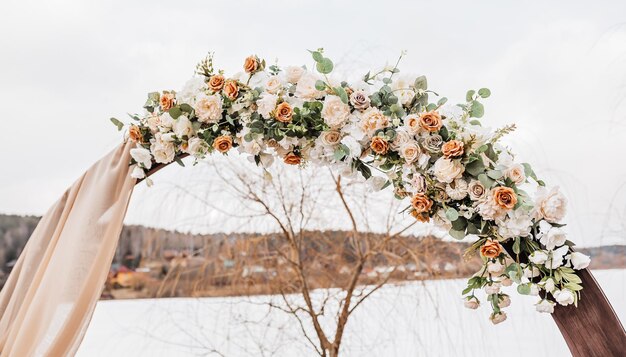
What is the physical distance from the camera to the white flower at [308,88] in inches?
70.3

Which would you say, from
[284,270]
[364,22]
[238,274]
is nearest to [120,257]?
[238,274]

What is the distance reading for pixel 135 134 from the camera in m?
1.99

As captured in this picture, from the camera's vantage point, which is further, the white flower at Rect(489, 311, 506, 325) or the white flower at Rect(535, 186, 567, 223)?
the white flower at Rect(489, 311, 506, 325)

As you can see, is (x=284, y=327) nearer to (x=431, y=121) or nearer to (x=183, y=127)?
(x=183, y=127)

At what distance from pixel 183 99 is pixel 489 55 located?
6.20 feet

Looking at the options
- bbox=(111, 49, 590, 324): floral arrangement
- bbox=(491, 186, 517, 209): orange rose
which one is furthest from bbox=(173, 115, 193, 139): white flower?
bbox=(491, 186, 517, 209): orange rose

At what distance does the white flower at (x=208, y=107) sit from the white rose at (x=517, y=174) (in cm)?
83

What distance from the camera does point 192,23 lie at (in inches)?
141

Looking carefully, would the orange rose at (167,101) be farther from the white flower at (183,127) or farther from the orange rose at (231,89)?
the orange rose at (231,89)

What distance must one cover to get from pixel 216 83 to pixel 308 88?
0.27 metres

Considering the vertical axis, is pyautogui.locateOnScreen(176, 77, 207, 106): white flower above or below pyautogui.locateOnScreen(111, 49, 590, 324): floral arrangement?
above

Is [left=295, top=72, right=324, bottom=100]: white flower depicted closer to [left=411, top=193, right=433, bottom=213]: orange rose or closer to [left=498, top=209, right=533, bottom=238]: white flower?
[left=411, top=193, right=433, bottom=213]: orange rose

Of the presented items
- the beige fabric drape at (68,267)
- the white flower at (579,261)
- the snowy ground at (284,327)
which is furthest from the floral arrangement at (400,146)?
the snowy ground at (284,327)

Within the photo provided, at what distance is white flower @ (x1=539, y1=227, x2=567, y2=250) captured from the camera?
1475 millimetres
